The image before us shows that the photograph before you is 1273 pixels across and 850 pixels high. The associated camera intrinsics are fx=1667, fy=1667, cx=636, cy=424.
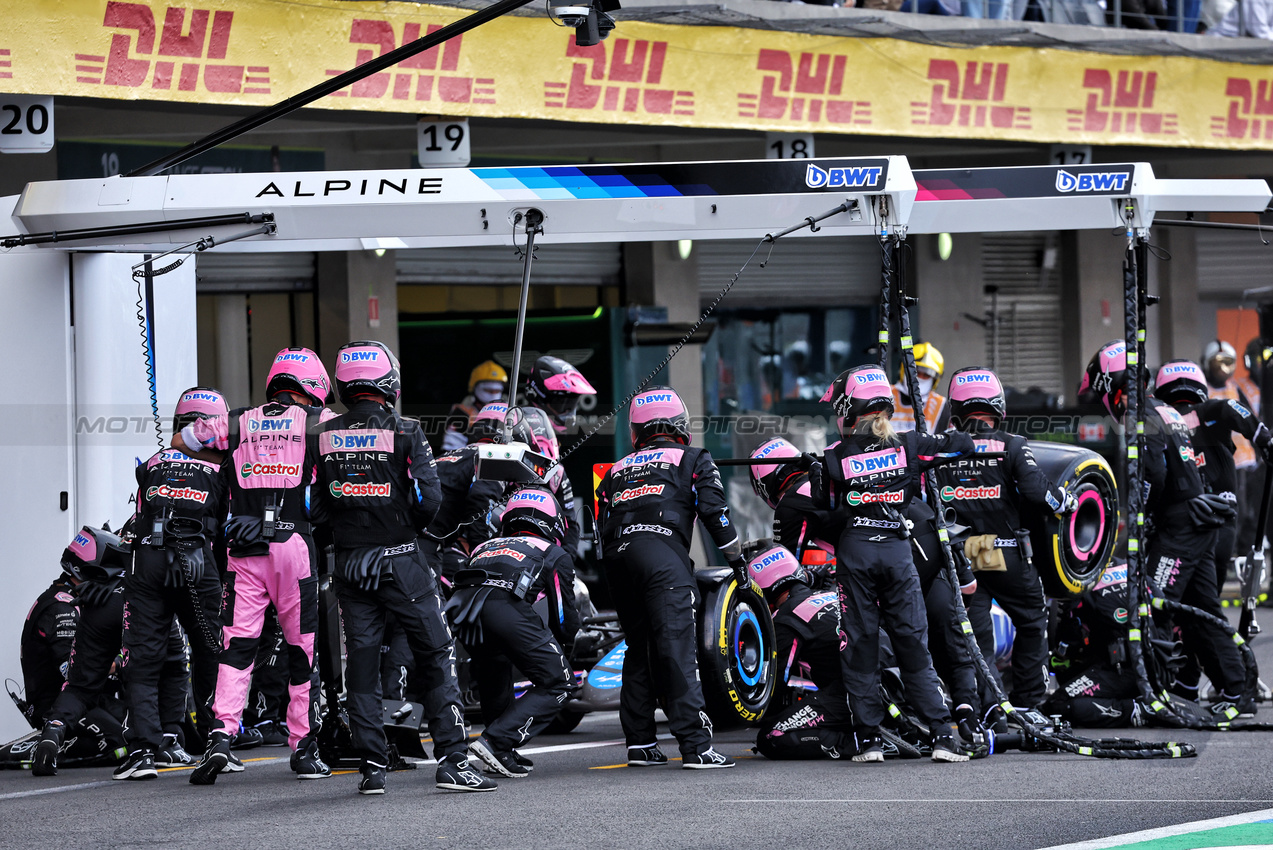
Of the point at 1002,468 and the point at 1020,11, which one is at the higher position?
the point at 1020,11

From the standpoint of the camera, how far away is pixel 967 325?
19141 millimetres

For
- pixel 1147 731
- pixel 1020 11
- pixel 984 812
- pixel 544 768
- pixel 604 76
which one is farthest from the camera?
pixel 1020 11

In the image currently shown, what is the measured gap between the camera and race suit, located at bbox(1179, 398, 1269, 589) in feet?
34.0

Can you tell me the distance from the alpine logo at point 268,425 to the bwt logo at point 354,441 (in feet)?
1.57

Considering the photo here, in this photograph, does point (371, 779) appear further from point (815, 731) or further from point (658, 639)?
point (815, 731)

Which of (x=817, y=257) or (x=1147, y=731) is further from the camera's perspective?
(x=817, y=257)

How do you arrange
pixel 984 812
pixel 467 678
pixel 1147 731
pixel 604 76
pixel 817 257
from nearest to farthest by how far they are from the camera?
pixel 984 812, pixel 1147 731, pixel 467 678, pixel 604 76, pixel 817 257

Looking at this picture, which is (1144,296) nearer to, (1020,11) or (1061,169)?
(1061,169)

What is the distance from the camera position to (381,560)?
25.8 feet

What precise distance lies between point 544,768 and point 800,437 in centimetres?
861

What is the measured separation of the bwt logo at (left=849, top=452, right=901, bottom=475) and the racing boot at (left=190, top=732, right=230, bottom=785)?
3402mm

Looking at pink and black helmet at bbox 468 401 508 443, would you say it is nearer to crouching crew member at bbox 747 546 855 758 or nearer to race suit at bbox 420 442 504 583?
race suit at bbox 420 442 504 583

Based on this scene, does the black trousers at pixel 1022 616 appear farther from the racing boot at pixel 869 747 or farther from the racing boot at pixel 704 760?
the racing boot at pixel 704 760

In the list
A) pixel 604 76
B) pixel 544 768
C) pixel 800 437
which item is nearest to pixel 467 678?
pixel 544 768
